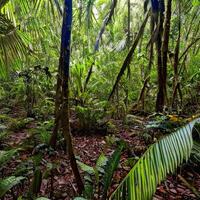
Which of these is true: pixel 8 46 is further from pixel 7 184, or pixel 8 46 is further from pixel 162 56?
pixel 162 56

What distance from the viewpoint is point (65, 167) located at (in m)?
3.43

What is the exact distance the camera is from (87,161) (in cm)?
369

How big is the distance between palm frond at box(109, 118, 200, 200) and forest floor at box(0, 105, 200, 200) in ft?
4.10

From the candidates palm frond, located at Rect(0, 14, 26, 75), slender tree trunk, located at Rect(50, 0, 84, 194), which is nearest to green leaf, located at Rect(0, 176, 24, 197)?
slender tree trunk, located at Rect(50, 0, 84, 194)

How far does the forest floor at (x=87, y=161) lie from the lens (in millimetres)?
2895

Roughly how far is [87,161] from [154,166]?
2156 mm

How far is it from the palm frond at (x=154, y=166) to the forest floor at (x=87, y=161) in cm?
125

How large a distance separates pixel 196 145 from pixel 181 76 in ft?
10.5

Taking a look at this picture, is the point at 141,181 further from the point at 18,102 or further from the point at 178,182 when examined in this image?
the point at 18,102

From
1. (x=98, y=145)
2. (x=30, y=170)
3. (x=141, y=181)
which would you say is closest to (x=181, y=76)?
(x=98, y=145)

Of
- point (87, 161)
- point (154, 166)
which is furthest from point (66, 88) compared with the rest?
point (87, 161)

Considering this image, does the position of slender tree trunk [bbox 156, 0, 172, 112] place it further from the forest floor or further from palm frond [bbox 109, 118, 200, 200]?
palm frond [bbox 109, 118, 200, 200]

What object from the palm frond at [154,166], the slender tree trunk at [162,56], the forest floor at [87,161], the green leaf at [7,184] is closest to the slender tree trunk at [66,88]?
the forest floor at [87,161]

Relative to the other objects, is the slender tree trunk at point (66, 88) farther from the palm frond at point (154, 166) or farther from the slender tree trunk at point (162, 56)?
the slender tree trunk at point (162, 56)
